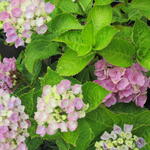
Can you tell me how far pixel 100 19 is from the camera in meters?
1.16

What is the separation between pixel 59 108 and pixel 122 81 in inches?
9.4

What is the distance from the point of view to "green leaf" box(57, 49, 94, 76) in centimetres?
112

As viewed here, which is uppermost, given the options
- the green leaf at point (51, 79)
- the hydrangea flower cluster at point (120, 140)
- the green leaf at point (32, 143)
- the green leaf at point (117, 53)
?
the green leaf at point (117, 53)

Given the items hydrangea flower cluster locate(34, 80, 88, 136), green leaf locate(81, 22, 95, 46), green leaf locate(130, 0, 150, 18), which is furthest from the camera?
green leaf locate(130, 0, 150, 18)

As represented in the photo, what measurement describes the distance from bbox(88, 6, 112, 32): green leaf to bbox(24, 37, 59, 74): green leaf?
137 mm

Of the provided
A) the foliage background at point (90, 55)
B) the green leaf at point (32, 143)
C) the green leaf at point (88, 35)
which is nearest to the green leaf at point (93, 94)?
the foliage background at point (90, 55)

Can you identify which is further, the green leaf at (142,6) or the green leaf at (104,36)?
the green leaf at (142,6)

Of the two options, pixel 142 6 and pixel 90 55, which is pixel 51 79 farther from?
pixel 142 6

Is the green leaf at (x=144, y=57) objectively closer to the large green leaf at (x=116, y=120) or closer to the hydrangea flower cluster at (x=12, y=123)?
the large green leaf at (x=116, y=120)

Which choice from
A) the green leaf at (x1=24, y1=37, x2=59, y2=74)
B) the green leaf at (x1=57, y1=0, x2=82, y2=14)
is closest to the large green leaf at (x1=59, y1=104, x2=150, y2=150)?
the green leaf at (x1=24, y1=37, x2=59, y2=74)

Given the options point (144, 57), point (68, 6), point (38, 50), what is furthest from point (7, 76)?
point (144, 57)

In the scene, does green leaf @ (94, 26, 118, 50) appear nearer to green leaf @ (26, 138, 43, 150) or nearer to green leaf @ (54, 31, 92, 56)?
green leaf @ (54, 31, 92, 56)

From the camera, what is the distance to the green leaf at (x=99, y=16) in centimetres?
116

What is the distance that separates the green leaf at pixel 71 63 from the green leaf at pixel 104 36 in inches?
1.8
